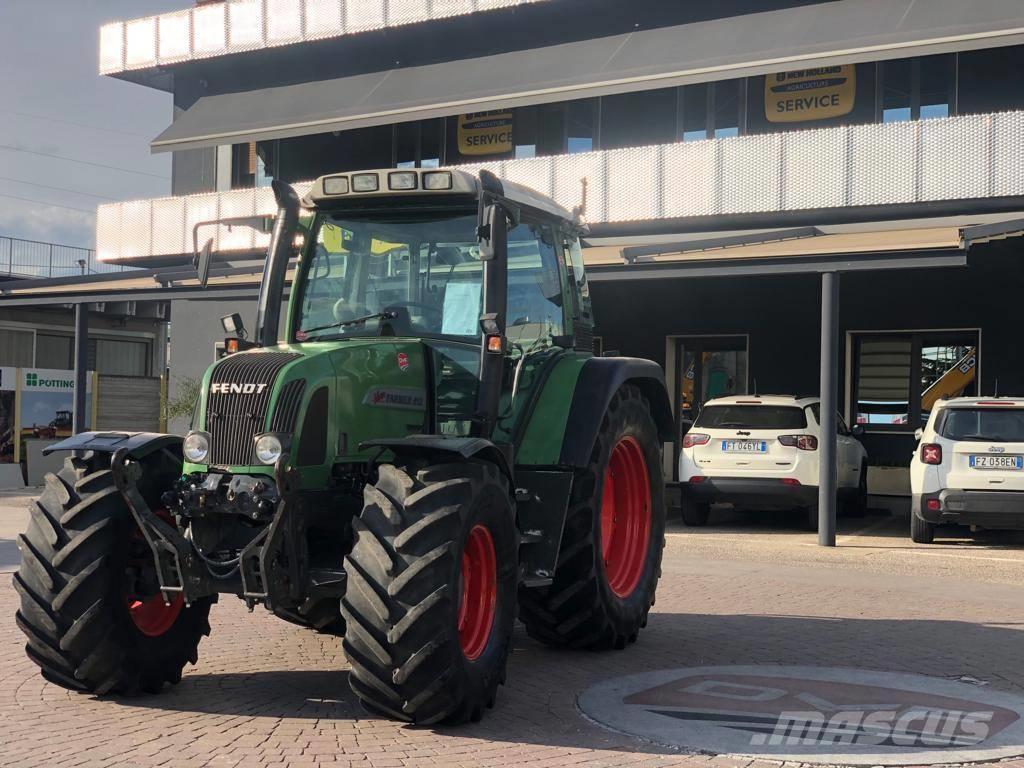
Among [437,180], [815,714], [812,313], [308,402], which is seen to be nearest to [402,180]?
[437,180]

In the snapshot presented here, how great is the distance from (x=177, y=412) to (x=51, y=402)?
7.56 feet

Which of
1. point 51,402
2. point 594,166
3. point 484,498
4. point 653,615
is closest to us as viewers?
point 484,498

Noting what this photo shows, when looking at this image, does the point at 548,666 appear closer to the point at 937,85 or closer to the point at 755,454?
the point at 755,454

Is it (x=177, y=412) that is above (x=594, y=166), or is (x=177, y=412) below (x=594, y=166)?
below

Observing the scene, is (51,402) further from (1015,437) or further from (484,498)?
(484,498)

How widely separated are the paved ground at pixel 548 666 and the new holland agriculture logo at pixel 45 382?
428 inches

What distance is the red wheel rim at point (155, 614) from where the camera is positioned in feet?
21.1

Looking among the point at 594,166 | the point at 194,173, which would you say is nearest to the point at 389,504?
the point at 594,166

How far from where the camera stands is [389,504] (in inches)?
220

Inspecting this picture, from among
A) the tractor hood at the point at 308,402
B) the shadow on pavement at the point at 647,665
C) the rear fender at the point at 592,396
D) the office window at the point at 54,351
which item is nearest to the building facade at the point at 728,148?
the shadow on pavement at the point at 647,665

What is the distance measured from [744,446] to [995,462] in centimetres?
300

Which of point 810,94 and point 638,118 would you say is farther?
point 638,118

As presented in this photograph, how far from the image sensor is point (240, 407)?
604 centimetres

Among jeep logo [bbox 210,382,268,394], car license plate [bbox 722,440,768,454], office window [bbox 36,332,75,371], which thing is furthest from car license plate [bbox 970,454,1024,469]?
office window [bbox 36,332,75,371]
